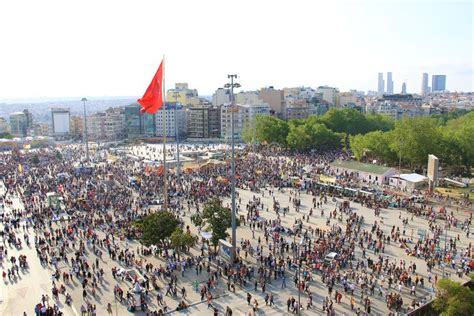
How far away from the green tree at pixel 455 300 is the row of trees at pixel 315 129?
55864 millimetres

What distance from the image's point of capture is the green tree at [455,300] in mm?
18344

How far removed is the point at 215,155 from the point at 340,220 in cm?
3590

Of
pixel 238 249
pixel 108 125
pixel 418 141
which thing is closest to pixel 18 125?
pixel 108 125

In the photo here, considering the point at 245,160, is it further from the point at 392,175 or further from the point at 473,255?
the point at 473,255

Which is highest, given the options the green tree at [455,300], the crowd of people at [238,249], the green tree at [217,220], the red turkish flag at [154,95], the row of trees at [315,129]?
the red turkish flag at [154,95]

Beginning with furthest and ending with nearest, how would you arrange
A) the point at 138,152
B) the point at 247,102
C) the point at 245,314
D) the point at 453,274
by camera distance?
the point at 247,102
the point at 138,152
the point at 453,274
the point at 245,314

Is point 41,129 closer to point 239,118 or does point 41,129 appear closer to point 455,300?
point 239,118

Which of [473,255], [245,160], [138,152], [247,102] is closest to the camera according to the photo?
[473,255]

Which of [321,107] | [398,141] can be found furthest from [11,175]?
[321,107]

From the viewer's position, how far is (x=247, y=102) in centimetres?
11500

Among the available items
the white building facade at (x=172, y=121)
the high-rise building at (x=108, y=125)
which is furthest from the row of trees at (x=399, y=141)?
the high-rise building at (x=108, y=125)

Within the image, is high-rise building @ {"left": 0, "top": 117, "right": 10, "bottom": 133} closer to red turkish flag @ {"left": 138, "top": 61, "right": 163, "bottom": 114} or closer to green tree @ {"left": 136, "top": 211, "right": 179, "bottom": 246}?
red turkish flag @ {"left": 138, "top": 61, "right": 163, "bottom": 114}

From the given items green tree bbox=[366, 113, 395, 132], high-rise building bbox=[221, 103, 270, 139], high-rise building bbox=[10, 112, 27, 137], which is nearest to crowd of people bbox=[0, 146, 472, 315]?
green tree bbox=[366, 113, 395, 132]

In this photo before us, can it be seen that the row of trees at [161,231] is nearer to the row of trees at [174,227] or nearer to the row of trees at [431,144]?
the row of trees at [174,227]
